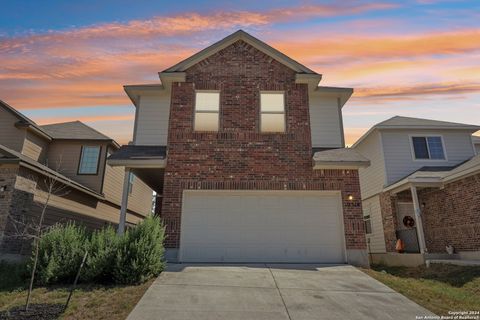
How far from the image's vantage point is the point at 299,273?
8508 millimetres

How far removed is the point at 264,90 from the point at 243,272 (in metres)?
6.96

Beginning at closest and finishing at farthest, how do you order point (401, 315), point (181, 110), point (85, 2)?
point (401, 315) → point (85, 2) → point (181, 110)

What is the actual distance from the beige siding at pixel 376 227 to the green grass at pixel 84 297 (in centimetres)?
1333

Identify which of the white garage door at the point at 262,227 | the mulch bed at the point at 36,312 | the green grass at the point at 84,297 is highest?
the white garage door at the point at 262,227

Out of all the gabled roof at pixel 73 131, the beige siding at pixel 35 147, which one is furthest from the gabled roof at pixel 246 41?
the beige siding at pixel 35 147

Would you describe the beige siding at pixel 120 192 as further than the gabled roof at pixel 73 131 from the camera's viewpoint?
Yes

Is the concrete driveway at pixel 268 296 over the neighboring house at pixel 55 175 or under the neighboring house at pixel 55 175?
under

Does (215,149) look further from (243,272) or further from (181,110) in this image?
(243,272)

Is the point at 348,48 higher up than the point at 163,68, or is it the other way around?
the point at 348,48

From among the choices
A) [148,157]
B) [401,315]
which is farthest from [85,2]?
[401,315]

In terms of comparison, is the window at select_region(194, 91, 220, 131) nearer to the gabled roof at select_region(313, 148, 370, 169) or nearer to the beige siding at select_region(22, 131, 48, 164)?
the gabled roof at select_region(313, 148, 370, 169)

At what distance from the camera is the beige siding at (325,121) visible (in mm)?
11984

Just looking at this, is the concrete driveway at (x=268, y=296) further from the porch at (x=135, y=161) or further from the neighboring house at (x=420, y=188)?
the neighboring house at (x=420, y=188)

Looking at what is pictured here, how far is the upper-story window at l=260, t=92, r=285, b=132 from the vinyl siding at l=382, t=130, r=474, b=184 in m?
7.93
